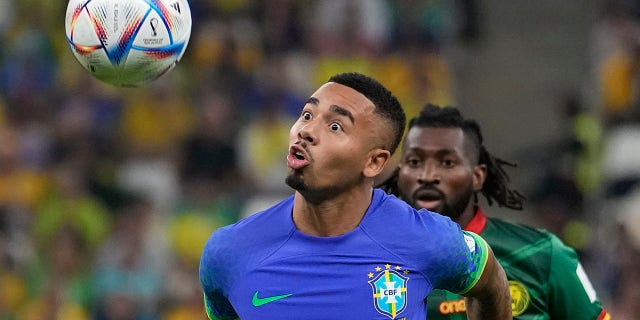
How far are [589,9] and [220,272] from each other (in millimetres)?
8093

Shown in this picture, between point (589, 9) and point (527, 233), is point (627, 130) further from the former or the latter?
point (527, 233)

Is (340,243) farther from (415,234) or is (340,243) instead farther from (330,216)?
(415,234)

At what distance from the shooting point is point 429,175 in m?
5.11

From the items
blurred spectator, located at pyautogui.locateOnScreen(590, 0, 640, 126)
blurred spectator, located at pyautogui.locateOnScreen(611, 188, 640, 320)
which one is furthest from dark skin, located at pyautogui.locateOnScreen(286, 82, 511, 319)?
blurred spectator, located at pyautogui.locateOnScreen(590, 0, 640, 126)

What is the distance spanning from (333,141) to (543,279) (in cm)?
145

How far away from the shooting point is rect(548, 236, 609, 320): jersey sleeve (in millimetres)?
5039

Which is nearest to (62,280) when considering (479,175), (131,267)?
(131,267)

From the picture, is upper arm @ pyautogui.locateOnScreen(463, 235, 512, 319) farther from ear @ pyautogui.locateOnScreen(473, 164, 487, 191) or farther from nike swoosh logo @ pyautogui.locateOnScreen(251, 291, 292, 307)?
ear @ pyautogui.locateOnScreen(473, 164, 487, 191)

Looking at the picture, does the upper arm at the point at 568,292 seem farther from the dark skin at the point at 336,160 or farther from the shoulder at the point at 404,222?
the shoulder at the point at 404,222

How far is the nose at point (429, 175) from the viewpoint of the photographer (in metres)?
5.09

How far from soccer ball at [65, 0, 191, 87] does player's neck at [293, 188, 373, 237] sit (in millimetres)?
971

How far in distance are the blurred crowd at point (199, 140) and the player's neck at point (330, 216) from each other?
5.07m

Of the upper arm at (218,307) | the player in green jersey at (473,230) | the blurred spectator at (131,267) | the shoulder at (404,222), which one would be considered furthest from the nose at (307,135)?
the blurred spectator at (131,267)

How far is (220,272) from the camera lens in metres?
4.10
